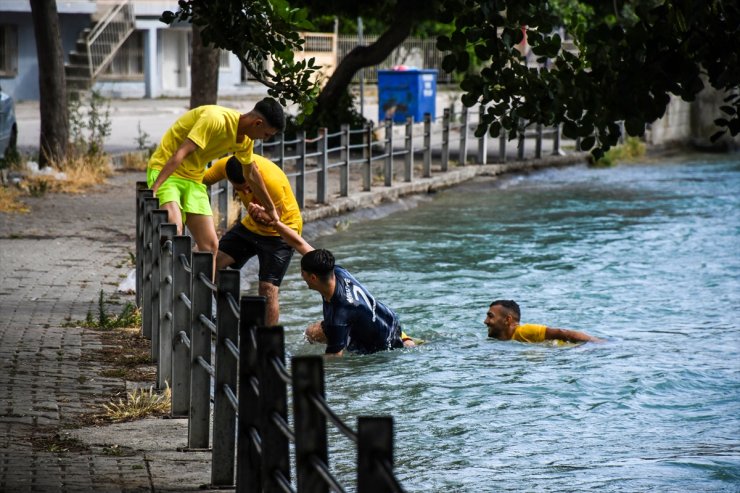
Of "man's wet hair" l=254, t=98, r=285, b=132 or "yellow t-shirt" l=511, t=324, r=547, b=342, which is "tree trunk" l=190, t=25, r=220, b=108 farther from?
"man's wet hair" l=254, t=98, r=285, b=132

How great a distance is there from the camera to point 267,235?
420 inches

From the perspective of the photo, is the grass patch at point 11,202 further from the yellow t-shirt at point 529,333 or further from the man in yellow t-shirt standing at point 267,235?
the yellow t-shirt at point 529,333

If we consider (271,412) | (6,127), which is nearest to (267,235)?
(271,412)

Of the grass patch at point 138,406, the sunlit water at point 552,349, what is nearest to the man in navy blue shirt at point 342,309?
the sunlit water at point 552,349

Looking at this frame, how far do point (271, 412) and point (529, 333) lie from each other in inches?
271

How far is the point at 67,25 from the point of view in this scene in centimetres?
4294

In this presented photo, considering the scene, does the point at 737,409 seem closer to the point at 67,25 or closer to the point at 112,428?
the point at 112,428

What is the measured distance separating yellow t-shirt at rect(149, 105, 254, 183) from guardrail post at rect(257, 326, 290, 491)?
5688 mm

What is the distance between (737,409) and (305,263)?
3471mm

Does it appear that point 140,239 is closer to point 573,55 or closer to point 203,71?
point 573,55

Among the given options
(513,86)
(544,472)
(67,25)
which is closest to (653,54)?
(513,86)

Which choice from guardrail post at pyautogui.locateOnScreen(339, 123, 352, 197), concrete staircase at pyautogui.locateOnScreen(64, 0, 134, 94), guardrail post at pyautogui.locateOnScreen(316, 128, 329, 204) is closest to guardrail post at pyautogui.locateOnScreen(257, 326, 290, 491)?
guardrail post at pyautogui.locateOnScreen(316, 128, 329, 204)

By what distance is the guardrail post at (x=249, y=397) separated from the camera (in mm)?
5152

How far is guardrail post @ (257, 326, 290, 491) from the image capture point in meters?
4.67
